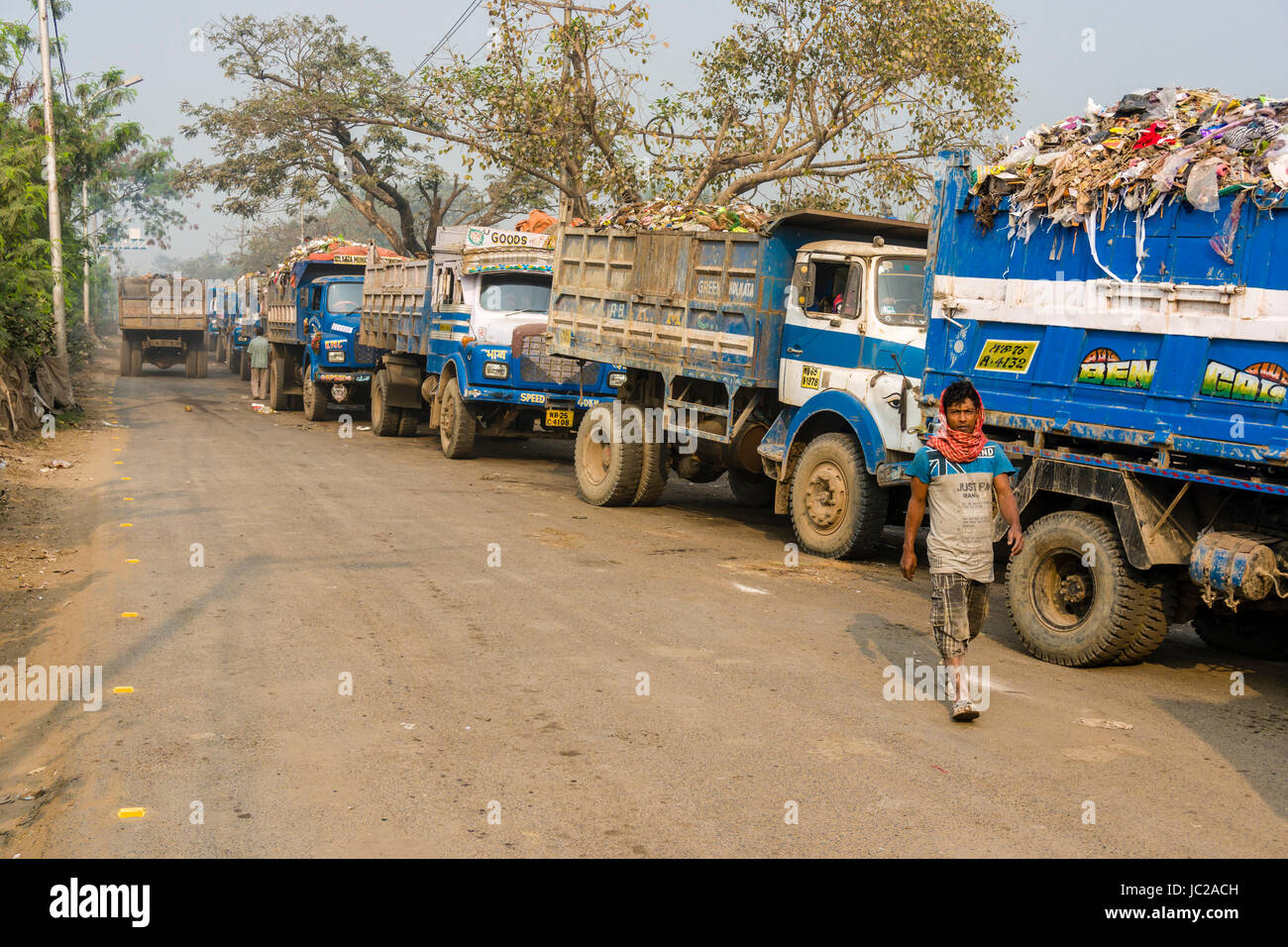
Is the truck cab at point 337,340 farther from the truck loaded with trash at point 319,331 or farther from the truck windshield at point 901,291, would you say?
the truck windshield at point 901,291

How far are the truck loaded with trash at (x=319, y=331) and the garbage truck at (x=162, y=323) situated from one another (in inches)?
403

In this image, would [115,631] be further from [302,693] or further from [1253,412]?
[1253,412]

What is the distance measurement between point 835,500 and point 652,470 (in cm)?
294

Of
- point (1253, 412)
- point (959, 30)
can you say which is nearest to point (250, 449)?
point (959, 30)

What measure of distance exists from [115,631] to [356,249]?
1817 cm

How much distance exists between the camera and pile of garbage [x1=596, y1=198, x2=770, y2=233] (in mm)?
12219

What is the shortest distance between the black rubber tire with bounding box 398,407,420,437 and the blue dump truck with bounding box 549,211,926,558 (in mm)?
6678

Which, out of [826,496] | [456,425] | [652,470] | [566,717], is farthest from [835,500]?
[456,425]

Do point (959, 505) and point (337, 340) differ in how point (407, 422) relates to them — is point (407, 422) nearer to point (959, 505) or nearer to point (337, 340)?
point (337, 340)

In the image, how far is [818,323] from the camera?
1004 centimetres

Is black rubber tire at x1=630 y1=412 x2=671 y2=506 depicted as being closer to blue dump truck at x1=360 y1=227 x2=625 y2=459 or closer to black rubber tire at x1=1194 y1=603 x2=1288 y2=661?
blue dump truck at x1=360 y1=227 x2=625 y2=459

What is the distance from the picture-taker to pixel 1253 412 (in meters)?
5.98
